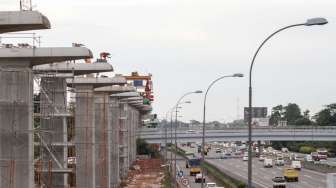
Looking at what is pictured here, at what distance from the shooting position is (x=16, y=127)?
30.7 m

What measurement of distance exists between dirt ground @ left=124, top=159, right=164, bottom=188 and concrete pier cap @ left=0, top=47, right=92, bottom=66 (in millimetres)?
38685

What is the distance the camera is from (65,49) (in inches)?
1302

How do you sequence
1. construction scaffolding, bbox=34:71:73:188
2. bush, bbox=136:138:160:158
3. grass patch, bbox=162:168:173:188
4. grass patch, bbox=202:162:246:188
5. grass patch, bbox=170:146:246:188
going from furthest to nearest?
bush, bbox=136:138:160:158, grass patch, bbox=162:168:173:188, grass patch, bbox=170:146:246:188, grass patch, bbox=202:162:246:188, construction scaffolding, bbox=34:71:73:188

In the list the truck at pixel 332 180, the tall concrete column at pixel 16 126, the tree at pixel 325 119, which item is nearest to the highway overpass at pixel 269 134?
the tree at pixel 325 119

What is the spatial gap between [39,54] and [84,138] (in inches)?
710

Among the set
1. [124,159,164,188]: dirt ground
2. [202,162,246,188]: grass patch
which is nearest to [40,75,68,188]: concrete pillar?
[202,162,246,188]: grass patch

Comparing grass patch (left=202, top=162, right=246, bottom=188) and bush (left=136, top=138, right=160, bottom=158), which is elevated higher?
bush (left=136, top=138, right=160, bottom=158)

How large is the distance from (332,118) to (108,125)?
140 m

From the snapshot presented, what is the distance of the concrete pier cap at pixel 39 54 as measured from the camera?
3114 centimetres

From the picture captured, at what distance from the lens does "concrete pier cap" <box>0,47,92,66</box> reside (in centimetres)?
3114

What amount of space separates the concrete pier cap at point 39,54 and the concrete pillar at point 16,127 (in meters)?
0.63

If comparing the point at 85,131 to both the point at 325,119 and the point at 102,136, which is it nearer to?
the point at 102,136

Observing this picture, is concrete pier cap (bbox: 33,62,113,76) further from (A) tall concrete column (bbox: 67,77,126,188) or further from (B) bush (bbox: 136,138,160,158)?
(B) bush (bbox: 136,138,160,158)

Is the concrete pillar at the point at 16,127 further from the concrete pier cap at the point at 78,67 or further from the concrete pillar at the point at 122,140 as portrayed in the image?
the concrete pillar at the point at 122,140
